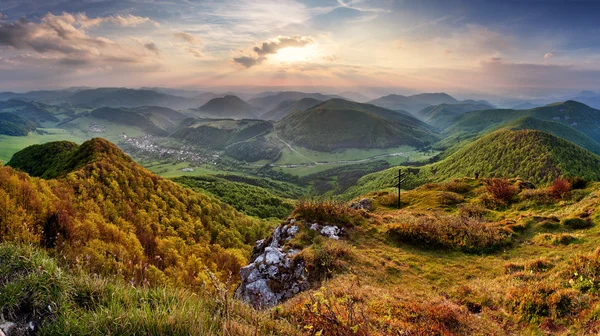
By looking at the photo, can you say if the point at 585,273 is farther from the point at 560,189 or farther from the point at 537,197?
the point at 560,189

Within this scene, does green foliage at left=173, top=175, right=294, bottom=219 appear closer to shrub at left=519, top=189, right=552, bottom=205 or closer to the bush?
shrub at left=519, top=189, right=552, bottom=205

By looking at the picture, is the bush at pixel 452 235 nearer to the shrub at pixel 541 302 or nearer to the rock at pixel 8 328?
the shrub at pixel 541 302

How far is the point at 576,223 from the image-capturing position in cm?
1759

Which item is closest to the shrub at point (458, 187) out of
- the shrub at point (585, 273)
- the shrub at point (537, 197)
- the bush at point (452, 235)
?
the shrub at point (537, 197)

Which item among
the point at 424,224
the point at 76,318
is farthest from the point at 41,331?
the point at 424,224

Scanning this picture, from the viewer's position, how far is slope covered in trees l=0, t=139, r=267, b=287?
13.3 meters

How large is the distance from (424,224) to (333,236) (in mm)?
7000

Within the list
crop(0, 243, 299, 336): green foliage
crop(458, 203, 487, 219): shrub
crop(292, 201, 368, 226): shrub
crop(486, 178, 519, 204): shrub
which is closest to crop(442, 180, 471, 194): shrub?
crop(486, 178, 519, 204): shrub

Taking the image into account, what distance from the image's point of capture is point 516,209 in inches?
1003

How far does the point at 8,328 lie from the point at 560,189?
3747cm

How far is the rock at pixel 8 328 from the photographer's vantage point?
323cm

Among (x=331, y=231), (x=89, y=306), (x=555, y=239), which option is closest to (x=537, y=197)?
(x=555, y=239)

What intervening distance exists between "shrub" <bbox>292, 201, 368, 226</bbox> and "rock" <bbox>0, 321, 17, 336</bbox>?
16767 mm

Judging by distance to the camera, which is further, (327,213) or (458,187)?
(458,187)
